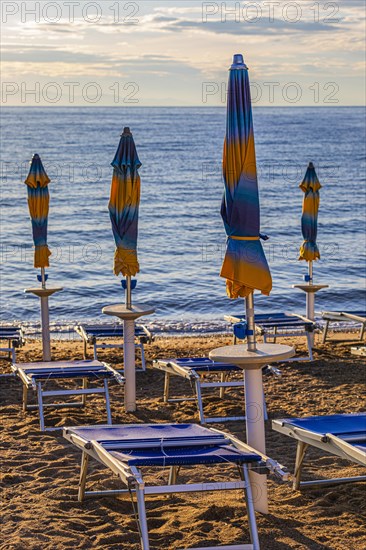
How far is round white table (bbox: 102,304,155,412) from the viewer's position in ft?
27.3

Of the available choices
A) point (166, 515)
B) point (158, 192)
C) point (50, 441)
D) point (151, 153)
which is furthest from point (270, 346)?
point (151, 153)

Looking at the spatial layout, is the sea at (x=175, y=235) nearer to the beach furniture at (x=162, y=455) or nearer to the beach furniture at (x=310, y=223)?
the beach furniture at (x=310, y=223)

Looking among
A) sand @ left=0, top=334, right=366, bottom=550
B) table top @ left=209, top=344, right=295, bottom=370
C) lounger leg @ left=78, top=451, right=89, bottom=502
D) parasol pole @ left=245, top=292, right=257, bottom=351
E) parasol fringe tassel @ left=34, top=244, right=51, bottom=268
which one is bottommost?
sand @ left=0, top=334, right=366, bottom=550

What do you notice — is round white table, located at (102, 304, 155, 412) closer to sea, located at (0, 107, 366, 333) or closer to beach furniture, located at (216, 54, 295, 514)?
beach furniture, located at (216, 54, 295, 514)

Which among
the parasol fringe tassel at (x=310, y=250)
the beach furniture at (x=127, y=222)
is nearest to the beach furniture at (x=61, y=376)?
the beach furniture at (x=127, y=222)

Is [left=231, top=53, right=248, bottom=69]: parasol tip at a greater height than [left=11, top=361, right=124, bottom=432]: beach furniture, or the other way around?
[left=231, top=53, right=248, bottom=69]: parasol tip

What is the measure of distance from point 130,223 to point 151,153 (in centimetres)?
5518

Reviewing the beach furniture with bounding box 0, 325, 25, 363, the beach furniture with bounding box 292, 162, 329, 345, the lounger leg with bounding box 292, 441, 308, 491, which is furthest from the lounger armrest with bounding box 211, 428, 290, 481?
the beach furniture with bounding box 292, 162, 329, 345

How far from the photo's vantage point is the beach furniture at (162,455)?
4980 mm

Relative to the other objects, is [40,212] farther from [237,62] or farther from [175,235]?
[175,235]

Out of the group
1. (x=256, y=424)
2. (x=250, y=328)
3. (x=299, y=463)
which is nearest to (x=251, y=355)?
(x=250, y=328)

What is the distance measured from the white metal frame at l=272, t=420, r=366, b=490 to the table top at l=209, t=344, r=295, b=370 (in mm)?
595

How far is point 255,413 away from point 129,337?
3026mm

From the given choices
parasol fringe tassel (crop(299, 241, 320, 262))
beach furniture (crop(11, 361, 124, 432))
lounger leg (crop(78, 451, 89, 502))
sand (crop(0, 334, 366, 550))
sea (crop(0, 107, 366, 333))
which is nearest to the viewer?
sand (crop(0, 334, 366, 550))
